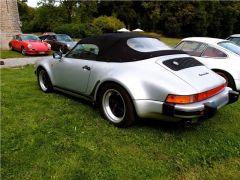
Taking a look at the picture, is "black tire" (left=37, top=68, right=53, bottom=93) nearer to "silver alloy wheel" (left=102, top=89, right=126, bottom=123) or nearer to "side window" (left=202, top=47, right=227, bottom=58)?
"silver alloy wheel" (left=102, top=89, right=126, bottom=123)

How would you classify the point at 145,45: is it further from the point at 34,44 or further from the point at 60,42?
the point at 60,42

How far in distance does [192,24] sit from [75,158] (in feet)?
168

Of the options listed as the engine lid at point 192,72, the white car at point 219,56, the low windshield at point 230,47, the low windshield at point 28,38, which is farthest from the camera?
the low windshield at point 28,38

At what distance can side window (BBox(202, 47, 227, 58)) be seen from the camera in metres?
6.56

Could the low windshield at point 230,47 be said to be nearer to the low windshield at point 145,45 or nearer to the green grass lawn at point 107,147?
the green grass lawn at point 107,147

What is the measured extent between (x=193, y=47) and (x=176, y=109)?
398 cm

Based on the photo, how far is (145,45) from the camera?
15.2ft

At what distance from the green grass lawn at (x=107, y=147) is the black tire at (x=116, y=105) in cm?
14

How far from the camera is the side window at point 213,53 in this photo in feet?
21.5

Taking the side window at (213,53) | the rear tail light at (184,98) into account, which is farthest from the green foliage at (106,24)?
the rear tail light at (184,98)

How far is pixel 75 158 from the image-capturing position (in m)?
3.33

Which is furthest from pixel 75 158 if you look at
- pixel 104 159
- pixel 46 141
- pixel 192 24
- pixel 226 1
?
pixel 226 1

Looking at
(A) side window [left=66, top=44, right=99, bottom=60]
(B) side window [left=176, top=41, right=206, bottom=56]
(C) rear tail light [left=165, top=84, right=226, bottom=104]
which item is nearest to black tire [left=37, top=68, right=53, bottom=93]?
(A) side window [left=66, top=44, right=99, bottom=60]

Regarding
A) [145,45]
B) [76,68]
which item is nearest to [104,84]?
[76,68]
